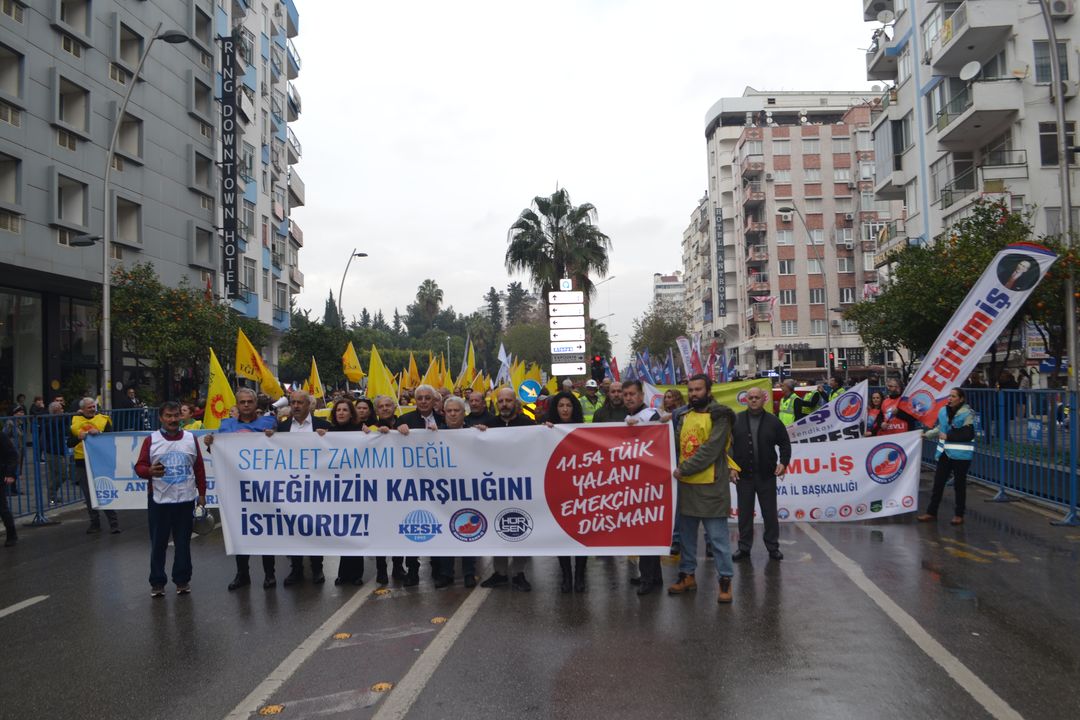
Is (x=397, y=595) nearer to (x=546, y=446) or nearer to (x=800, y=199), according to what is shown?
(x=546, y=446)

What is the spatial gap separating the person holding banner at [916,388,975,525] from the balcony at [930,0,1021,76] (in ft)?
80.7

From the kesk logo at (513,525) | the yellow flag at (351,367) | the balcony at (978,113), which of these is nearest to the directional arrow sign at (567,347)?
the yellow flag at (351,367)

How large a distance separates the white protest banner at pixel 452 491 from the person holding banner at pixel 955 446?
5.21m

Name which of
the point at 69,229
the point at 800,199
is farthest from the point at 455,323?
the point at 69,229

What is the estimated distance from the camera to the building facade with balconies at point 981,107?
30.6m

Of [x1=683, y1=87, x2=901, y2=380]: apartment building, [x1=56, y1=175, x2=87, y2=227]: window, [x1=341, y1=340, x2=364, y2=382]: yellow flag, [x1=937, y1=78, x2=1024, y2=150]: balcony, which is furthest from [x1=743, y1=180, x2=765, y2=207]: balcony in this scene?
[x1=56, y1=175, x2=87, y2=227]: window

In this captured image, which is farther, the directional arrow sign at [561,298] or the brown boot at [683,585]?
the directional arrow sign at [561,298]

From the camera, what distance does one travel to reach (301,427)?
880 cm

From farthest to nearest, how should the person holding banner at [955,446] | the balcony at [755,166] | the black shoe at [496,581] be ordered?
the balcony at [755,166] < the person holding banner at [955,446] < the black shoe at [496,581]

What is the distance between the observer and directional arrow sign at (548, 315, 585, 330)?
3350 cm

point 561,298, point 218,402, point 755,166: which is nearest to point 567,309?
point 561,298

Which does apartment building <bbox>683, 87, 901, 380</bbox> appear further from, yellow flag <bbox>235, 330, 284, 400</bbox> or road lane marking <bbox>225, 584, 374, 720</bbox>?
road lane marking <bbox>225, 584, 374, 720</bbox>

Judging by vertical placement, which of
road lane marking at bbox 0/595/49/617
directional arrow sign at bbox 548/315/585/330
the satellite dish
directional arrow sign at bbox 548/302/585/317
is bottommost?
road lane marking at bbox 0/595/49/617

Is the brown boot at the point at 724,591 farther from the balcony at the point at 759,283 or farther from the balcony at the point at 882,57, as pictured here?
the balcony at the point at 759,283
